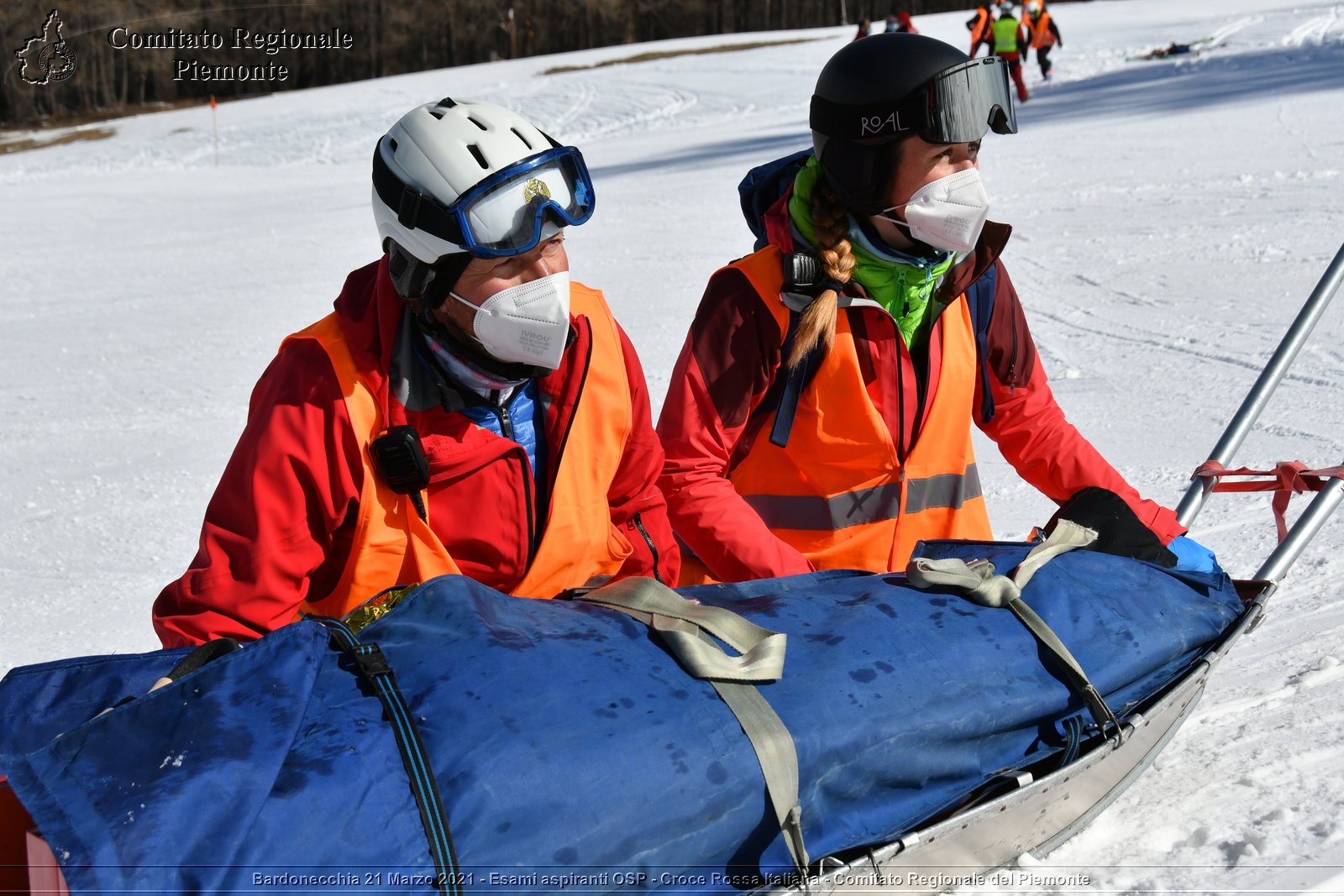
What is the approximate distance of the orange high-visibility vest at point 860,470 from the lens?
290 cm

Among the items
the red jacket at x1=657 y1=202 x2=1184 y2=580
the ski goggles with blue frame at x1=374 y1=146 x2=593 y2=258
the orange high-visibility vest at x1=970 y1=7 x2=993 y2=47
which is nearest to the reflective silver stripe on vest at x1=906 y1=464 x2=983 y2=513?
the red jacket at x1=657 y1=202 x2=1184 y2=580

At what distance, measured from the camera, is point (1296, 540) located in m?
2.92

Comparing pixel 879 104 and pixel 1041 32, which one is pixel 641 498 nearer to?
pixel 879 104

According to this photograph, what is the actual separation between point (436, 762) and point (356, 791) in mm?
118

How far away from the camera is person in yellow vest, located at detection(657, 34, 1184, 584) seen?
277 cm

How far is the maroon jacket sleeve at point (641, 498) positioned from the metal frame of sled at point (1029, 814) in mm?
851

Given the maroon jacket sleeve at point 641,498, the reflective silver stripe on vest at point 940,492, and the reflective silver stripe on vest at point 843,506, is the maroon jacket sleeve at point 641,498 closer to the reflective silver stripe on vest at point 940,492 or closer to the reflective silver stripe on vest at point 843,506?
the reflective silver stripe on vest at point 843,506

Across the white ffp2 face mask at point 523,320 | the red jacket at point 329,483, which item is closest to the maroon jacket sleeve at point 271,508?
the red jacket at point 329,483

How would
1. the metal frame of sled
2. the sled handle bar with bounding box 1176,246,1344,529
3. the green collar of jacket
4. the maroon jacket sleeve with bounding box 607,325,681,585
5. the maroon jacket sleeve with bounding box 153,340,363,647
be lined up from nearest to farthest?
the metal frame of sled → the maroon jacket sleeve with bounding box 153,340,363,647 → the maroon jacket sleeve with bounding box 607,325,681,585 → the green collar of jacket → the sled handle bar with bounding box 1176,246,1344,529

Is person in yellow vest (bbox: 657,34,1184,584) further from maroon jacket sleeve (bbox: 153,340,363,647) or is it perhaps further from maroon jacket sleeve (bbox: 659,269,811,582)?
maroon jacket sleeve (bbox: 153,340,363,647)

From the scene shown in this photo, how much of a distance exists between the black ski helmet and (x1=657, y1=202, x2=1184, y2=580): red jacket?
0.64ft

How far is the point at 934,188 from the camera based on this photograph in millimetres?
2777

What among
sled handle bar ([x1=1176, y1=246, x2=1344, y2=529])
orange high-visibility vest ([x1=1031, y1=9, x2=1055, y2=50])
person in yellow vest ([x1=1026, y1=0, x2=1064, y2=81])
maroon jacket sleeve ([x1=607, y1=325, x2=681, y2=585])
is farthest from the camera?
orange high-visibility vest ([x1=1031, y1=9, x2=1055, y2=50])

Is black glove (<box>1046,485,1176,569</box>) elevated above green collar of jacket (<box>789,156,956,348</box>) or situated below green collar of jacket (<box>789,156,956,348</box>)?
below
